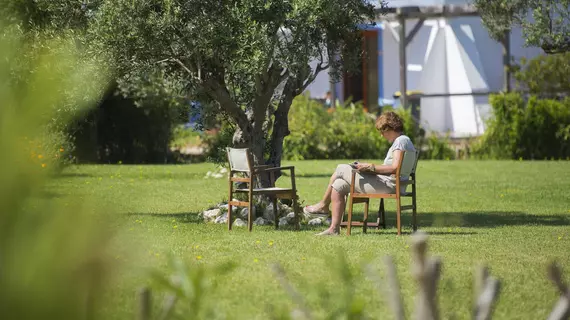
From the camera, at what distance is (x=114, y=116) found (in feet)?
76.9

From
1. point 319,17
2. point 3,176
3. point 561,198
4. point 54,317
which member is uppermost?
point 319,17

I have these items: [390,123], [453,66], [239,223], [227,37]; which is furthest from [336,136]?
[227,37]

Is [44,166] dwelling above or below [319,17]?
below

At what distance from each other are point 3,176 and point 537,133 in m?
22.4

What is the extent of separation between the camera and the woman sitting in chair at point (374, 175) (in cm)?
934

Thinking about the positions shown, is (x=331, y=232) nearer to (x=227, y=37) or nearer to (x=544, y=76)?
(x=227, y=37)

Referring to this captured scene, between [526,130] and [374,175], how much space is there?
1427cm

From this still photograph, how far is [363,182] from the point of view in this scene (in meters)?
9.52

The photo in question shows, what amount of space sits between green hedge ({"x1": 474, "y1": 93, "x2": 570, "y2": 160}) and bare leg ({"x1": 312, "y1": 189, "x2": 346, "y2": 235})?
542 inches

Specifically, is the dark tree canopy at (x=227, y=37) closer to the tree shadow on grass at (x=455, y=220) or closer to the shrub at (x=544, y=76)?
the tree shadow on grass at (x=455, y=220)

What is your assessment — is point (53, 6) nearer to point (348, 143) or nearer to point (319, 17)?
point (319, 17)

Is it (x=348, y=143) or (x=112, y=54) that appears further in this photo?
(x=348, y=143)

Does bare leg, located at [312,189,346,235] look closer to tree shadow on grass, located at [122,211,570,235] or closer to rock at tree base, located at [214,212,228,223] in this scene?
tree shadow on grass, located at [122,211,570,235]

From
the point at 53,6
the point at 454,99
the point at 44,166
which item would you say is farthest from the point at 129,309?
the point at 454,99
